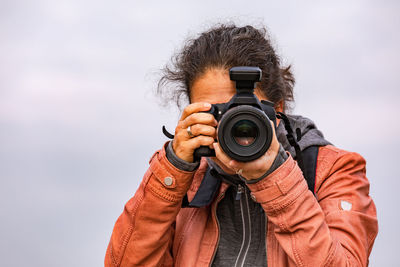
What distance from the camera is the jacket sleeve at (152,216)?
1.40 metres

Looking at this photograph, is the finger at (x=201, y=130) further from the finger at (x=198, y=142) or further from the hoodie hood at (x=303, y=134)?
the hoodie hood at (x=303, y=134)

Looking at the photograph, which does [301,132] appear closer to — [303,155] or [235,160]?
[303,155]

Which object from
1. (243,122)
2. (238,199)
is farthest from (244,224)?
(243,122)

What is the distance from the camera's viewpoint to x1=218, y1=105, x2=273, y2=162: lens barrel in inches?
49.0

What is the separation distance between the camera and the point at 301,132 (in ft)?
5.09

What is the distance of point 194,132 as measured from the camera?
1390 mm

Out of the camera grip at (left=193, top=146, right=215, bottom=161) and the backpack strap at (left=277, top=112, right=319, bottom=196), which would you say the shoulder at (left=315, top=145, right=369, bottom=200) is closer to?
the backpack strap at (left=277, top=112, right=319, bottom=196)

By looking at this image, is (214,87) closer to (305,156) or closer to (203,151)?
(203,151)

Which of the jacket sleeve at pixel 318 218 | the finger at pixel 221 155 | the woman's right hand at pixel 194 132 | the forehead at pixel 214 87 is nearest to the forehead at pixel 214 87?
the forehead at pixel 214 87

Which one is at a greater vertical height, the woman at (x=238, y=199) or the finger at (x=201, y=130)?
the finger at (x=201, y=130)

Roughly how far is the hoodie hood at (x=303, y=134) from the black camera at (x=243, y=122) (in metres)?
0.11

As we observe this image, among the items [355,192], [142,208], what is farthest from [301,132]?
[142,208]

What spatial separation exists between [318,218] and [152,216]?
1.48 feet

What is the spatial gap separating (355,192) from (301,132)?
266 millimetres
